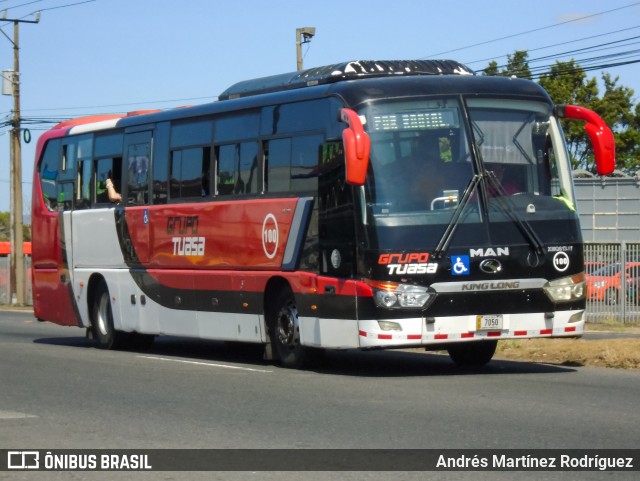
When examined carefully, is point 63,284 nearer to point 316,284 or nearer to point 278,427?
point 316,284

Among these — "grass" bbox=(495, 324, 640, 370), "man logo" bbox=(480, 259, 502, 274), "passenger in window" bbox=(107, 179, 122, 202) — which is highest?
"passenger in window" bbox=(107, 179, 122, 202)

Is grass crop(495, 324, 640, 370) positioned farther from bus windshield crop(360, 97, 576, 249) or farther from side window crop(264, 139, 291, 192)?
side window crop(264, 139, 291, 192)

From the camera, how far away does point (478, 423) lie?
1058cm

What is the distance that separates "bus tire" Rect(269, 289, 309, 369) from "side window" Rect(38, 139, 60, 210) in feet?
24.9

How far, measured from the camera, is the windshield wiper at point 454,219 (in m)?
14.2

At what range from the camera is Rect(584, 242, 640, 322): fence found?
94.9 feet

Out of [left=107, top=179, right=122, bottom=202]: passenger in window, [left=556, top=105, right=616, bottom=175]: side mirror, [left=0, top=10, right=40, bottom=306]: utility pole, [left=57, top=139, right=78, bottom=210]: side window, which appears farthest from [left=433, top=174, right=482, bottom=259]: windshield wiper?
[left=0, top=10, right=40, bottom=306]: utility pole

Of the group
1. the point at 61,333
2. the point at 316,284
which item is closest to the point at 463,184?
the point at 316,284

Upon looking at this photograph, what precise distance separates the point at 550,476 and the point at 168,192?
11.9m

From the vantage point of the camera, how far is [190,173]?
18562mm

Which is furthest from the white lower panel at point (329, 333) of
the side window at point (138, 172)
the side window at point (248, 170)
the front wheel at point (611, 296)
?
the front wheel at point (611, 296)

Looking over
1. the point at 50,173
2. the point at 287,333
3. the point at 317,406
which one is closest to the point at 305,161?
the point at 287,333

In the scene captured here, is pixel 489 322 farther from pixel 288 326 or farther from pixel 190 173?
pixel 190 173

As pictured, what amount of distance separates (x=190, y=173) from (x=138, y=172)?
186cm
